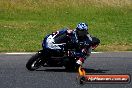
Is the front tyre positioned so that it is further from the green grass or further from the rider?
the green grass

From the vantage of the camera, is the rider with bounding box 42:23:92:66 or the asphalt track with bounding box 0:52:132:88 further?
the rider with bounding box 42:23:92:66

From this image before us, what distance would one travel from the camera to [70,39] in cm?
1465

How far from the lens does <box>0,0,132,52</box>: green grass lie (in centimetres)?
2140

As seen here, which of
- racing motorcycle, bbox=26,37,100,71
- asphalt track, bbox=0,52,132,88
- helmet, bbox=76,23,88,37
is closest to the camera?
asphalt track, bbox=0,52,132,88

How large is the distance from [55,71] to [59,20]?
17016 millimetres

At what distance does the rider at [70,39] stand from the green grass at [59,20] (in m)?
4.87

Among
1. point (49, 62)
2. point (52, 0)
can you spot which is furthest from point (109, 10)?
point (49, 62)

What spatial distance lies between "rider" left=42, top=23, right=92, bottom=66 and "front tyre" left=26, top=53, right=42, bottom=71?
1.14 feet

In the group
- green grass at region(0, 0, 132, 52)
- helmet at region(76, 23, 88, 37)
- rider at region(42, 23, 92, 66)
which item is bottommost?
green grass at region(0, 0, 132, 52)

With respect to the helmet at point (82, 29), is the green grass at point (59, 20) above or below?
below

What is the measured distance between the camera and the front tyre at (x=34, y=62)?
48.4 feet

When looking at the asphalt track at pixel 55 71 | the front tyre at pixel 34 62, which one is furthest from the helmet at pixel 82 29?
the front tyre at pixel 34 62

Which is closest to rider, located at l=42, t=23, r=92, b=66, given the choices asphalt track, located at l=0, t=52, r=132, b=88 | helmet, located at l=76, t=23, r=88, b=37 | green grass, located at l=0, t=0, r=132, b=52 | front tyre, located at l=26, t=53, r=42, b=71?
helmet, located at l=76, t=23, r=88, b=37

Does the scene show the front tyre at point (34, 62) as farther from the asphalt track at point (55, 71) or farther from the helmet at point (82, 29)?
the helmet at point (82, 29)
